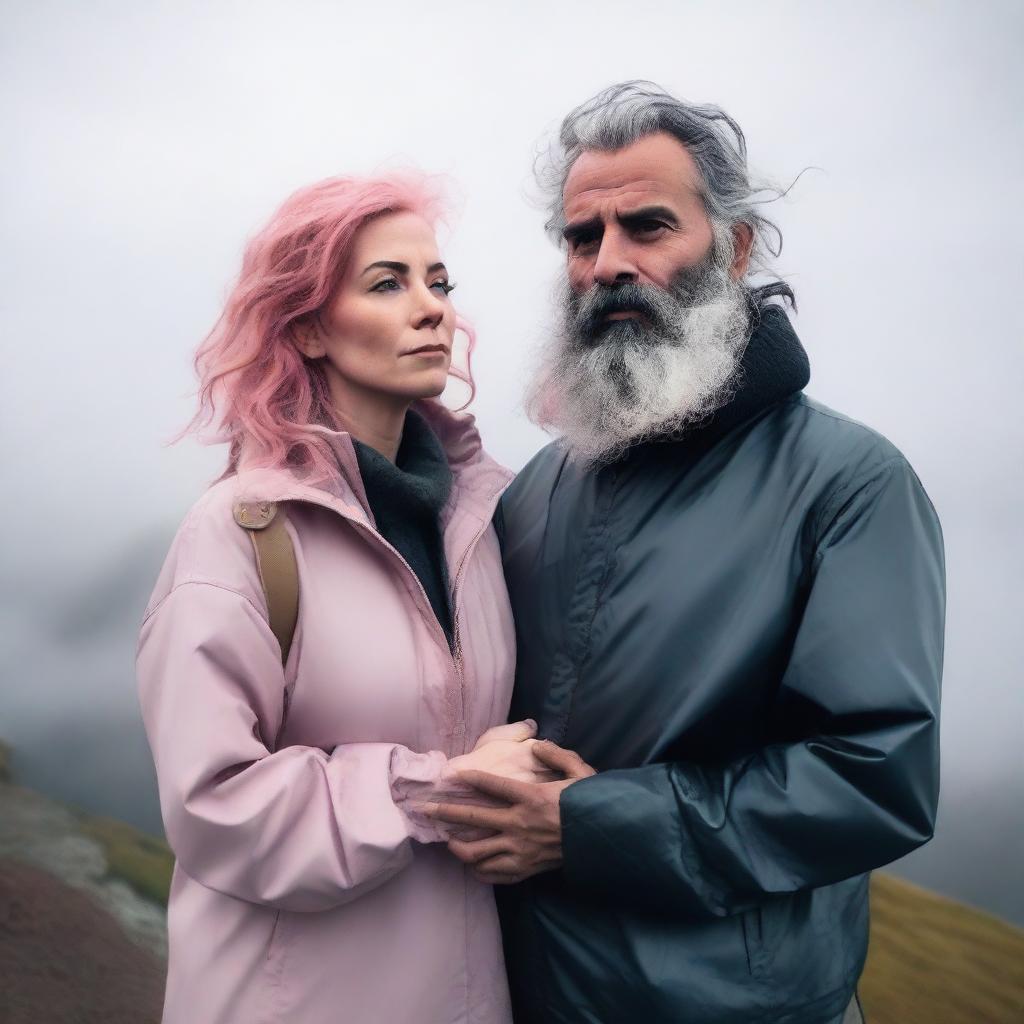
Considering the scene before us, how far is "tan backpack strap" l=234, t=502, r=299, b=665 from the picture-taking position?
61.9 inches

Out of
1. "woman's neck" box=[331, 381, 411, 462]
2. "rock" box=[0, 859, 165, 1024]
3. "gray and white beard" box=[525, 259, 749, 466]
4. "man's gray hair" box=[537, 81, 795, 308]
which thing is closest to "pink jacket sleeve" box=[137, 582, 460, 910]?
"woman's neck" box=[331, 381, 411, 462]

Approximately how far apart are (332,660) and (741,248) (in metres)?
1.22

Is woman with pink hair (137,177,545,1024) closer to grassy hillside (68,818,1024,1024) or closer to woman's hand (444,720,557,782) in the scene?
woman's hand (444,720,557,782)

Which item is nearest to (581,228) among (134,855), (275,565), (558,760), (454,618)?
(454,618)

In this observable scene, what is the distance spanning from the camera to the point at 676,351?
1881 millimetres

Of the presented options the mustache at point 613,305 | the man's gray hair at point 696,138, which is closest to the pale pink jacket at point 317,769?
the mustache at point 613,305

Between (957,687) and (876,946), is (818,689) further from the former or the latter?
(876,946)

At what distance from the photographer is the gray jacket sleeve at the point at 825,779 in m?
1.53

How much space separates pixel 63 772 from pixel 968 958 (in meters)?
2.77

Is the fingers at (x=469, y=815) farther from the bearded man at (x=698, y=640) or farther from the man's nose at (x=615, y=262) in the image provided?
the man's nose at (x=615, y=262)

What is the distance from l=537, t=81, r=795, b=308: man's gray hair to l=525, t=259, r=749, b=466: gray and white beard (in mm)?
99

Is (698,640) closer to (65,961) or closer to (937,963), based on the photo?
(937,963)

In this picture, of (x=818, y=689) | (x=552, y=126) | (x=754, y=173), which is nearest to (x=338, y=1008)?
(x=818, y=689)

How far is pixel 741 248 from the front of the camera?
2068 mm
